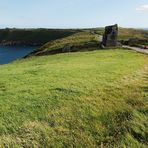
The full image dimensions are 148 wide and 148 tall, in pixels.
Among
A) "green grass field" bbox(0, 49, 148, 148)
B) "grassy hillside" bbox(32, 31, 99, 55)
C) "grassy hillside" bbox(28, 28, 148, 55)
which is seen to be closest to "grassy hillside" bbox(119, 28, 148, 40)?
"grassy hillside" bbox(28, 28, 148, 55)

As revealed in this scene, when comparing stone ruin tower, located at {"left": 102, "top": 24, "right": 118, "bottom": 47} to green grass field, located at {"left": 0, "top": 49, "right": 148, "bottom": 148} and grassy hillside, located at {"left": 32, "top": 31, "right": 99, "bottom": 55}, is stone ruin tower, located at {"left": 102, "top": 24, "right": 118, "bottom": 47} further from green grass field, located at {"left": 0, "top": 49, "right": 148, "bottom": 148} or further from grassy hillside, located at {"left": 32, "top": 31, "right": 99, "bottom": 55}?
green grass field, located at {"left": 0, "top": 49, "right": 148, "bottom": 148}

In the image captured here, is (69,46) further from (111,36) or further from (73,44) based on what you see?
(111,36)

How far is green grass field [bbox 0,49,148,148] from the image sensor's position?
47.1ft

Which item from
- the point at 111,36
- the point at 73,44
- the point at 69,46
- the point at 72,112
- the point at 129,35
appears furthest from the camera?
the point at 129,35

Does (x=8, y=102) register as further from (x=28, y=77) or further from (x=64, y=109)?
(x=28, y=77)

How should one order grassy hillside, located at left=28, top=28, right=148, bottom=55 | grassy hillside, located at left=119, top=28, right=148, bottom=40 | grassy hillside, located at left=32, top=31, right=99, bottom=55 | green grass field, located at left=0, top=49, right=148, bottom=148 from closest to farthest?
1. green grass field, located at left=0, top=49, right=148, bottom=148
2. grassy hillside, located at left=32, top=31, right=99, bottom=55
3. grassy hillside, located at left=28, top=28, right=148, bottom=55
4. grassy hillside, located at left=119, top=28, right=148, bottom=40

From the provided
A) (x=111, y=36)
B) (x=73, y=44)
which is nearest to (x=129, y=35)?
(x=73, y=44)

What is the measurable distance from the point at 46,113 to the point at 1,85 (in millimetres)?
5807

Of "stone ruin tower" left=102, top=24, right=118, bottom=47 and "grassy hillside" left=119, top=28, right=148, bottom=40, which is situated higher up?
"stone ruin tower" left=102, top=24, right=118, bottom=47

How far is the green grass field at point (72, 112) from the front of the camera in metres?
14.4

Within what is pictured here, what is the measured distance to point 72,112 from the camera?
16500mm

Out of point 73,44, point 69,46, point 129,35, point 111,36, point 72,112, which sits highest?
point 111,36

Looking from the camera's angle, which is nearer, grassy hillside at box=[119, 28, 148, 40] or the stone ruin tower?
the stone ruin tower

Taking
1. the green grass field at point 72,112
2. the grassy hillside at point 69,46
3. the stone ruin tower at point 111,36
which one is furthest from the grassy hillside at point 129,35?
the green grass field at point 72,112
